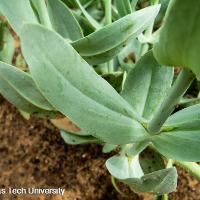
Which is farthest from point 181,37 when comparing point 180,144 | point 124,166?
point 124,166

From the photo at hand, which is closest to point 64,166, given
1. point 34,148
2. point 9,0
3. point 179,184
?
point 34,148

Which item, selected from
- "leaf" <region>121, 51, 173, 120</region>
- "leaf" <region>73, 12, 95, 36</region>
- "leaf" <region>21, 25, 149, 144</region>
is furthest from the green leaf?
"leaf" <region>73, 12, 95, 36</region>

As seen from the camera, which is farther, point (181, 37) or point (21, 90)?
point (21, 90)

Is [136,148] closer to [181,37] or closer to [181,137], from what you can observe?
[181,137]

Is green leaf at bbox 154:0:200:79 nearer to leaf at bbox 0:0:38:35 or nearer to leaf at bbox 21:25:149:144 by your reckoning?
leaf at bbox 21:25:149:144

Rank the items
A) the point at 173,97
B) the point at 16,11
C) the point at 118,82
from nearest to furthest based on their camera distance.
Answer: the point at 173,97
the point at 16,11
the point at 118,82

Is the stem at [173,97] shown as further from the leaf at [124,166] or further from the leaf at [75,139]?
the leaf at [75,139]
